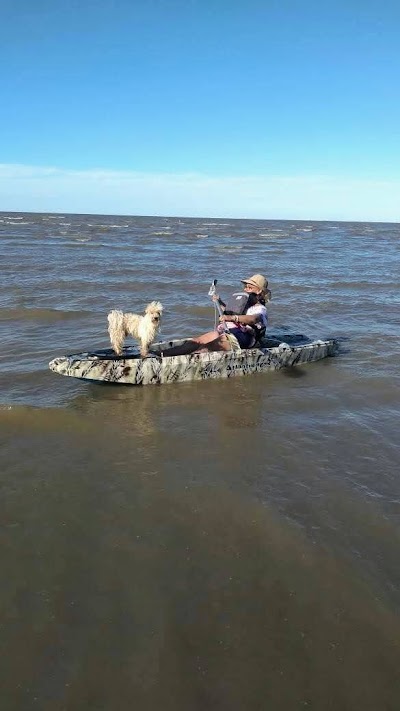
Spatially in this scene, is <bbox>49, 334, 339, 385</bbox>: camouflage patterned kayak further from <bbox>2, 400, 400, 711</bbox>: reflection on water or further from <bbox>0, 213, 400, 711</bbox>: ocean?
<bbox>2, 400, 400, 711</bbox>: reflection on water

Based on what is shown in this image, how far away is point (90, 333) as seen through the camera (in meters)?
12.4

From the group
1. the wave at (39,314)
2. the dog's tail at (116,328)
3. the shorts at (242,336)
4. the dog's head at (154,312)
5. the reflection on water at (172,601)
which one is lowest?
the reflection on water at (172,601)

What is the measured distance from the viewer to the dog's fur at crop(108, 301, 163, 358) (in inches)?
332

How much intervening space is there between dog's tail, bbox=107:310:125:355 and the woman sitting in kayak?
3.42 ft

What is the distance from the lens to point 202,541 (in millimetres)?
4746

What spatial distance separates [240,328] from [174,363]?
168 cm

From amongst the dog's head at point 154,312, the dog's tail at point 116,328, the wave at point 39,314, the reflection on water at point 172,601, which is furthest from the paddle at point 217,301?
the wave at point 39,314

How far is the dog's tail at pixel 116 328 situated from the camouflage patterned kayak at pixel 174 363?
293 millimetres

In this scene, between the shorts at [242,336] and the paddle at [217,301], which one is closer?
the paddle at [217,301]

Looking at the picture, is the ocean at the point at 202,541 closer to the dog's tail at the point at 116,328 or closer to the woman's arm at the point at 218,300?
the dog's tail at the point at 116,328

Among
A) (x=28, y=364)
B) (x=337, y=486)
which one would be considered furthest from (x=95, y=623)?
(x=28, y=364)

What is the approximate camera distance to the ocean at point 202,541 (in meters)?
3.44

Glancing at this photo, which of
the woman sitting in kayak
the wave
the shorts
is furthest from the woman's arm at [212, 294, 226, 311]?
the wave

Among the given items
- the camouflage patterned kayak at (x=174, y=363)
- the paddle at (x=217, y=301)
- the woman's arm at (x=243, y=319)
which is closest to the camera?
the camouflage patterned kayak at (x=174, y=363)
